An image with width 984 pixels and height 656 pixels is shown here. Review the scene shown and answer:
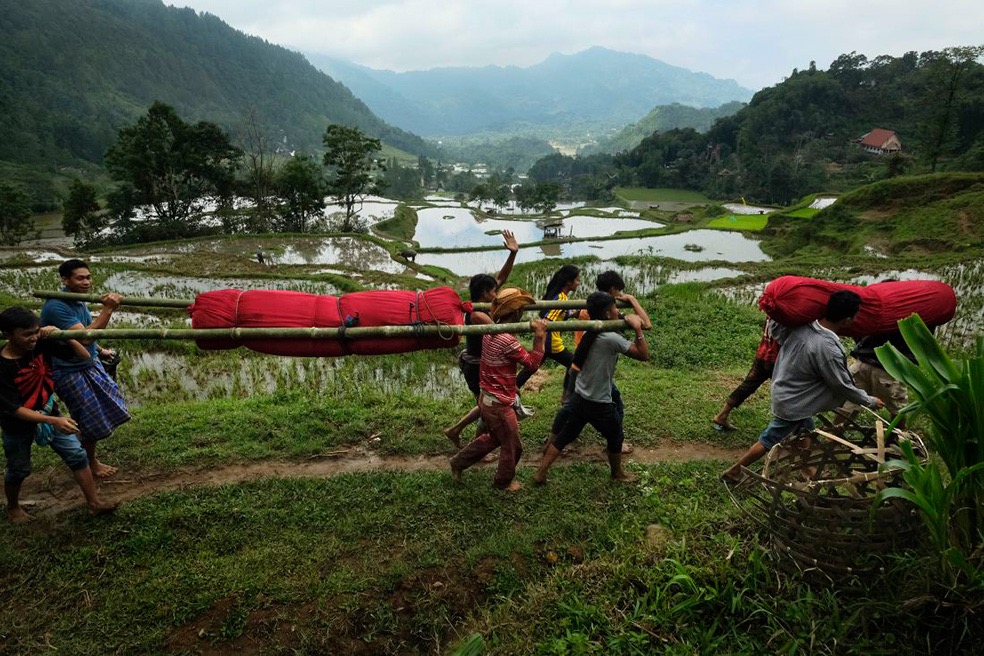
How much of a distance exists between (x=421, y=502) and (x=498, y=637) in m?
1.78

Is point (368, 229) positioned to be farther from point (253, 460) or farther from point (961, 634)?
point (961, 634)

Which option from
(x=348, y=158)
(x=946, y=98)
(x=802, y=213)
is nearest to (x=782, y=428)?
(x=802, y=213)

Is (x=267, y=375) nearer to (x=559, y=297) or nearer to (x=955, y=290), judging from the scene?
(x=559, y=297)

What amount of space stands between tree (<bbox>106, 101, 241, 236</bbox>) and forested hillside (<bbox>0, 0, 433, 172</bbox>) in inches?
657

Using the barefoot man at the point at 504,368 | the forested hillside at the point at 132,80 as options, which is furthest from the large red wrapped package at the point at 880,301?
the forested hillside at the point at 132,80

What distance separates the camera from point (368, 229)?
115ft

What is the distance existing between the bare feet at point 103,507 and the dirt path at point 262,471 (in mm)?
341

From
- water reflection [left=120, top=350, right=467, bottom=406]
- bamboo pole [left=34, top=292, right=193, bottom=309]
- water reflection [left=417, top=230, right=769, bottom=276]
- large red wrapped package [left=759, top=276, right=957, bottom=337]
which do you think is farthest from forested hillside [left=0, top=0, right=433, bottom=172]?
large red wrapped package [left=759, top=276, right=957, bottom=337]

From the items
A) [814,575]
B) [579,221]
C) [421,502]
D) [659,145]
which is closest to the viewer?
[814,575]

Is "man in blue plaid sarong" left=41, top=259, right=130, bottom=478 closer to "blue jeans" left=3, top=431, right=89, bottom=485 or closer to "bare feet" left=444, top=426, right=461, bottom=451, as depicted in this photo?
"blue jeans" left=3, top=431, right=89, bottom=485

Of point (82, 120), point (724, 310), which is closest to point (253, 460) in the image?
point (724, 310)

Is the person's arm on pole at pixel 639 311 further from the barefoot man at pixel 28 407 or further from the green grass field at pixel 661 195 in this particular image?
the green grass field at pixel 661 195

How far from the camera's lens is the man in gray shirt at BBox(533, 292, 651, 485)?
4.04 meters

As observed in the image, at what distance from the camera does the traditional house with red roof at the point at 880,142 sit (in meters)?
51.3
